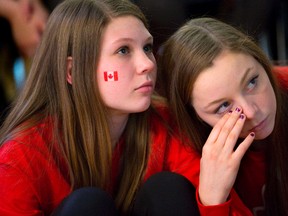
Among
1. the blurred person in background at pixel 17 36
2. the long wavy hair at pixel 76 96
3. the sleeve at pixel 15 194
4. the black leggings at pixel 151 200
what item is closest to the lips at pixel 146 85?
the long wavy hair at pixel 76 96

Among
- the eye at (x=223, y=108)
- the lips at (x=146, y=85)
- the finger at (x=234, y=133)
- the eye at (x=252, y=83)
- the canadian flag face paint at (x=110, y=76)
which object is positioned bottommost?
the finger at (x=234, y=133)

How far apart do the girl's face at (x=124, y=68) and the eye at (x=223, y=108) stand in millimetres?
164

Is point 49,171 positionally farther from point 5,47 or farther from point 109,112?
point 5,47

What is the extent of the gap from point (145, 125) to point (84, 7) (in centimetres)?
33

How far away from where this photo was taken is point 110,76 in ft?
3.18

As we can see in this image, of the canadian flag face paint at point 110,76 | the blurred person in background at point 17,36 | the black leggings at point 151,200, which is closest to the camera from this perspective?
the black leggings at point 151,200

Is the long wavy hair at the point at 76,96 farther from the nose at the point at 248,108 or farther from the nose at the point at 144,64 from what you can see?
the nose at the point at 248,108

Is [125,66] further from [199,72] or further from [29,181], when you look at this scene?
[29,181]

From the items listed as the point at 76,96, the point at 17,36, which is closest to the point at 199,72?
the point at 76,96

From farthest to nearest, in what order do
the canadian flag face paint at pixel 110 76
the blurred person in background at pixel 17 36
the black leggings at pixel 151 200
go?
the blurred person in background at pixel 17 36, the canadian flag face paint at pixel 110 76, the black leggings at pixel 151 200

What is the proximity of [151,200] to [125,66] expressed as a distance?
→ 30 centimetres

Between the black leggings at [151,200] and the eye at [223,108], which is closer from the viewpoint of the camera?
the black leggings at [151,200]

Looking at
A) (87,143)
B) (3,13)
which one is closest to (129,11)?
(87,143)

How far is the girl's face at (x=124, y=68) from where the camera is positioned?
3.17ft
